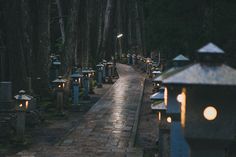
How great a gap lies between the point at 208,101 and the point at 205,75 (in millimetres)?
336

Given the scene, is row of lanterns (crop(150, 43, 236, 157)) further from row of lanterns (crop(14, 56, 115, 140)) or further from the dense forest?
row of lanterns (crop(14, 56, 115, 140))

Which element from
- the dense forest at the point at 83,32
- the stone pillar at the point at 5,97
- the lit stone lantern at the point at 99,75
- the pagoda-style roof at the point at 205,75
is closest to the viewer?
the pagoda-style roof at the point at 205,75

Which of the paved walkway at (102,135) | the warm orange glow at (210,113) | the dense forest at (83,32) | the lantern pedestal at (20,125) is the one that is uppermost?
the dense forest at (83,32)

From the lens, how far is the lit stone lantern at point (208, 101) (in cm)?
481

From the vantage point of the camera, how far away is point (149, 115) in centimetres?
2017

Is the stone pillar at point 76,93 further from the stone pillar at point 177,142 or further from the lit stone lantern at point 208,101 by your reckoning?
the lit stone lantern at point 208,101

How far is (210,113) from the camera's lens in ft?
16.4

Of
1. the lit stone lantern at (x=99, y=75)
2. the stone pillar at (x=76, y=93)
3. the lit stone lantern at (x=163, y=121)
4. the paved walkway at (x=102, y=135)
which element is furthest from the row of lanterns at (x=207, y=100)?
the lit stone lantern at (x=99, y=75)

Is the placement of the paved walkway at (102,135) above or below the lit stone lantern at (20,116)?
below

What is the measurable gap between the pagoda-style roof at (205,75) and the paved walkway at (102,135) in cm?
720

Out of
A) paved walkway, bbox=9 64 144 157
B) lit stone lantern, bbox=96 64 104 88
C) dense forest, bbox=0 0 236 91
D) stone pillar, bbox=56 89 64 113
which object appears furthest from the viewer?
lit stone lantern, bbox=96 64 104 88

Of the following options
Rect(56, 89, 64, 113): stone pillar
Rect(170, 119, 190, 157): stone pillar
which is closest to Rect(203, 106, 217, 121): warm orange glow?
Rect(170, 119, 190, 157): stone pillar

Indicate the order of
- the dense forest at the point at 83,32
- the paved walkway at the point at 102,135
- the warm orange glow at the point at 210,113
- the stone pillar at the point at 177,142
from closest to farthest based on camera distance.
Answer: the warm orange glow at the point at 210,113, the stone pillar at the point at 177,142, the paved walkway at the point at 102,135, the dense forest at the point at 83,32

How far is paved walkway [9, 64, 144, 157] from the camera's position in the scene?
12.0 meters
